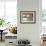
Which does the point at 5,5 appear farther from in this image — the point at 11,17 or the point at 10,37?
the point at 10,37

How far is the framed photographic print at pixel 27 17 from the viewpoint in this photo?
5.88m

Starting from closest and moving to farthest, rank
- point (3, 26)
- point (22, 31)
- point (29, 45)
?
point (29, 45), point (22, 31), point (3, 26)

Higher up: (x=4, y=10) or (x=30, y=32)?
(x=4, y=10)

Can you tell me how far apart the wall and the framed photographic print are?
0.40 ft

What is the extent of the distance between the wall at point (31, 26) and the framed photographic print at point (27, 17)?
0.12 meters

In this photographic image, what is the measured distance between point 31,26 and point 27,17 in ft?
1.33

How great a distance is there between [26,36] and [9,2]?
8.89 feet

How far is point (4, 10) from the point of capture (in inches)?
310

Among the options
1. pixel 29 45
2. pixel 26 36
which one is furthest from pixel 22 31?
pixel 29 45

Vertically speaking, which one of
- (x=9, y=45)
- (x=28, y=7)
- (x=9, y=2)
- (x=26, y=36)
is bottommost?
(x=9, y=45)

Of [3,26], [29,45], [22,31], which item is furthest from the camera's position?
[3,26]

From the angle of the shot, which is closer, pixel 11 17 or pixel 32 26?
pixel 32 26

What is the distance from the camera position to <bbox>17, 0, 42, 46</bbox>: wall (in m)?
5.84

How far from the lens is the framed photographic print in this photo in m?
5.88
